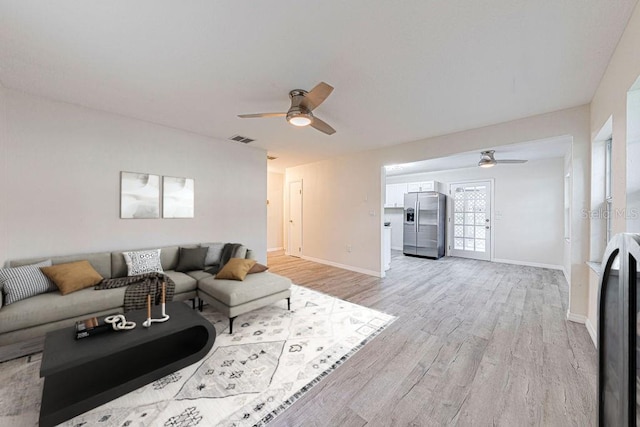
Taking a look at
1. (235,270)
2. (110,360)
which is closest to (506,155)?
(235,270)

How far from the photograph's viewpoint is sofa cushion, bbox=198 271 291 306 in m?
2.59

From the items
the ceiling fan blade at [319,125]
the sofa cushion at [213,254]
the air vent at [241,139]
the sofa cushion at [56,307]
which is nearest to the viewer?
the sofa cushion at [56,307]

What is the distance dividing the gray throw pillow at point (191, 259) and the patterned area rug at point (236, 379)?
0.95 m

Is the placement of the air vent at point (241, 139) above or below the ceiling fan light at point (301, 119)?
above

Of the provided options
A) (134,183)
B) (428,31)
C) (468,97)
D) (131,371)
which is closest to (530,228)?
(468,97)

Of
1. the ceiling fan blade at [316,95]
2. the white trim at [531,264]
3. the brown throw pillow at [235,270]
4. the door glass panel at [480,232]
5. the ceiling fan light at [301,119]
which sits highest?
the ceiling fan blade at [316,95]

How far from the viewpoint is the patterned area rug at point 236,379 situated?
60.4 inches

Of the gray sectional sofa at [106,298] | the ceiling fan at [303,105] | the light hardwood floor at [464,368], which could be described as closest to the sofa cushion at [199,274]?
the gray sectional sofa at [106,298]

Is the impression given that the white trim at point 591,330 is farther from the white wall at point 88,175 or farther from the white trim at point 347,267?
the white wall at point 88,175

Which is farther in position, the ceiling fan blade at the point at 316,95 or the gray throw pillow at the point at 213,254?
the gray throw pillow at the point at 213,254

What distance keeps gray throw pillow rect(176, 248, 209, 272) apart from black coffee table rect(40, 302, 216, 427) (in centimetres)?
120

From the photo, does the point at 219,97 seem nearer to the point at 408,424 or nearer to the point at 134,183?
the point at 134,183

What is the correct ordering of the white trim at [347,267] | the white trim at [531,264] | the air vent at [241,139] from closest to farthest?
the air vent at [241,139] → the white trim at [347,267] → the white trim at [531,264]

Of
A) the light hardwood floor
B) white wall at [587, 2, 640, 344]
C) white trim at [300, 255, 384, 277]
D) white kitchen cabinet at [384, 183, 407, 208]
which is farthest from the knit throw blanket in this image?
white kitchen cabinet at [384, 183, 407, 208]
